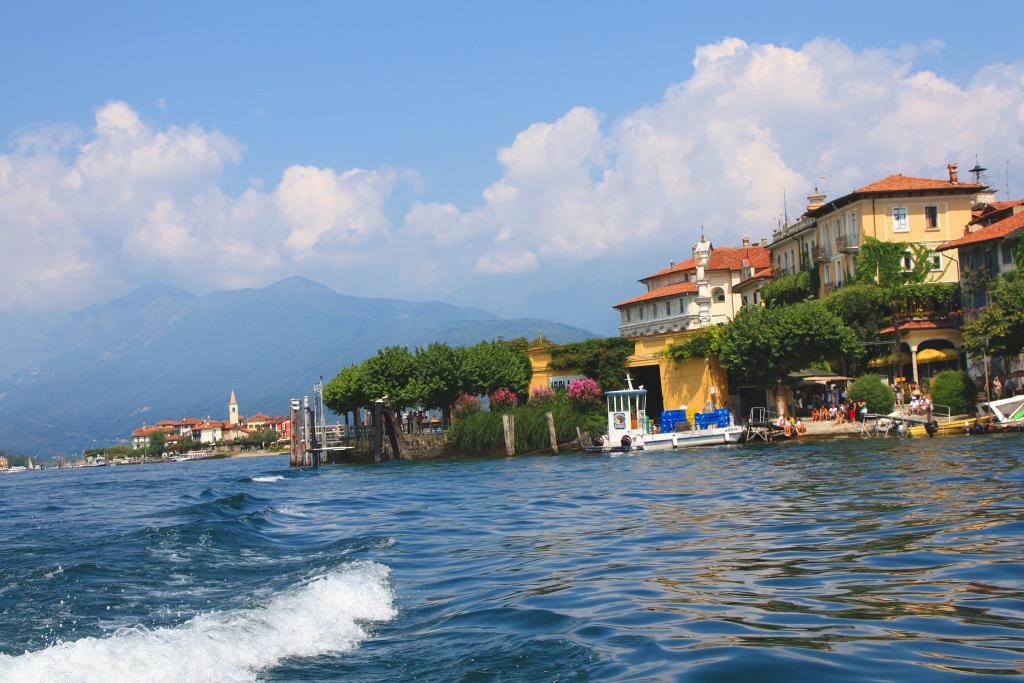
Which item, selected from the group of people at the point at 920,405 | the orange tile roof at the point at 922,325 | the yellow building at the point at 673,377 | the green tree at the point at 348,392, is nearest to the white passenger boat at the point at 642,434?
the yellow building at the point at 673,377

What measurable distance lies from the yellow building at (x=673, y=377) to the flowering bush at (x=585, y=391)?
77.1 inches

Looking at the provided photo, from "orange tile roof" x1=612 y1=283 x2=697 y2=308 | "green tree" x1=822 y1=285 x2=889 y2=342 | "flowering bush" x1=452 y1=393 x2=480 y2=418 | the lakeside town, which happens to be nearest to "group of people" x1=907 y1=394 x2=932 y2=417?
the lakeside town

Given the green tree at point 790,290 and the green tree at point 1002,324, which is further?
the green tree at point 790,290

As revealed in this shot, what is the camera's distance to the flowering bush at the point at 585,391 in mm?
49938

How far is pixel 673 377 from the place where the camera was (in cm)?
5012

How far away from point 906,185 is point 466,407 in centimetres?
2617

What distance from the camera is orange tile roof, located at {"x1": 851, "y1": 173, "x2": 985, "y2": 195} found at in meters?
50.7

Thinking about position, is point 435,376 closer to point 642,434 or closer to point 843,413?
point 642,434

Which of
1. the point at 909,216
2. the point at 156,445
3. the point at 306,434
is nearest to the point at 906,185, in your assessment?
the point at 909,216

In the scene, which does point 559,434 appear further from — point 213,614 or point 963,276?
point 213,614

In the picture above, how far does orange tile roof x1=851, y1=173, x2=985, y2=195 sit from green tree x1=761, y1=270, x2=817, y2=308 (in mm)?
7455

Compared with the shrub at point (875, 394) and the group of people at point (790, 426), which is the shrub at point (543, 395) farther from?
the shrub at point (875, 394)

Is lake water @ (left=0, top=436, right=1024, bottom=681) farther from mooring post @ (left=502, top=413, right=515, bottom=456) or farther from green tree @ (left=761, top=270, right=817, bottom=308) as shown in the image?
green tree @ (left=761, top=270, right=817, bottom=308)

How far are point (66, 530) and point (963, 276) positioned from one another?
39.3m
